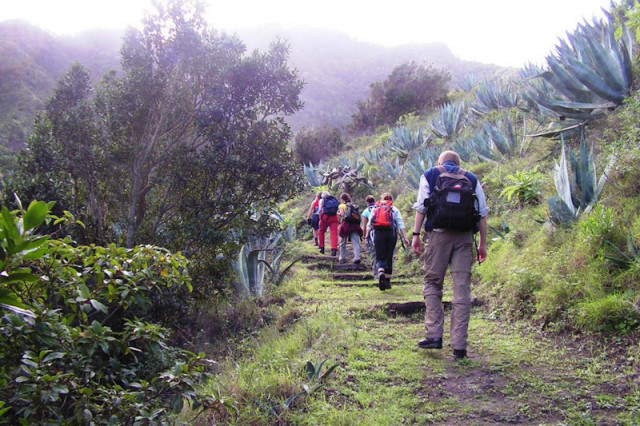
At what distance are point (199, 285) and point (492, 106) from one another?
12.8 m

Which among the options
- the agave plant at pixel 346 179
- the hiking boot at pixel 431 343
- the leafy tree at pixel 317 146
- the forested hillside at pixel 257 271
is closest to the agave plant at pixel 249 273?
the forested hillside at pixel 257 271

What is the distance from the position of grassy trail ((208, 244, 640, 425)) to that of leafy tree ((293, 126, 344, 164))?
816 inches

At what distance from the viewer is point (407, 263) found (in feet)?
31.2

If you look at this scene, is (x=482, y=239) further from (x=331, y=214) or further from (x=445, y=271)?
(x=331, y=214)

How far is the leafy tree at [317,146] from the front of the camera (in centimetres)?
2562

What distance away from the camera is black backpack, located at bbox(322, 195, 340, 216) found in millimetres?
10312

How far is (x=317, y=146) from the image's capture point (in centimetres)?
2595

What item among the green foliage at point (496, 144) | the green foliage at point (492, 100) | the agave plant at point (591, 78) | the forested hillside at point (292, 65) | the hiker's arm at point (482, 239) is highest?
the forested hillside at point (292, 65)

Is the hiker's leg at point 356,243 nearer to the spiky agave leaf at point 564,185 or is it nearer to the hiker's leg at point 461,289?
the spiky agave leaf at point 564,185

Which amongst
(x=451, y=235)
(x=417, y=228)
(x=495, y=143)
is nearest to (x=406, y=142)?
(x=495, y=143)

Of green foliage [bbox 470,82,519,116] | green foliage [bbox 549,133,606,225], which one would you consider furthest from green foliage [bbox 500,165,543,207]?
green foliage [bbox 470,82,519,116]

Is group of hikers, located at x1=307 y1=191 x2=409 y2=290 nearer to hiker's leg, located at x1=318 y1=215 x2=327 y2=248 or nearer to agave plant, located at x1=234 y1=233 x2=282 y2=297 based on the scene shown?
hiker's leg, located at x1=318 y1=215 x2=327 y2=248

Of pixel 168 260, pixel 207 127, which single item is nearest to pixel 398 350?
pixel 168 260

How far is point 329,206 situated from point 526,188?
4044 millimetres
